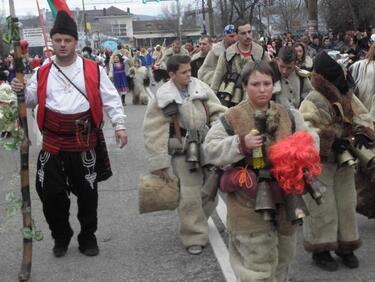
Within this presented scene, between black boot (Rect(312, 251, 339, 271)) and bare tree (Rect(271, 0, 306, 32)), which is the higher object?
bare tree (Rect(271, 0, 306, 32))

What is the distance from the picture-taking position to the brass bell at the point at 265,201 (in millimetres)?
3535

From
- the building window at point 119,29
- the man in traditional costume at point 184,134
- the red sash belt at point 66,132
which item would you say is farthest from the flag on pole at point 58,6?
the building window at point 119,29

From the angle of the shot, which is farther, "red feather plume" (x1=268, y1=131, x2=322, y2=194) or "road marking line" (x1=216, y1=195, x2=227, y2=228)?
"road marking line" (x1=216, y1=195, x2=227, y2=228)

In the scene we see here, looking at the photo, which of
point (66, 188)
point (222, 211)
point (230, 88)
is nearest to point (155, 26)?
point (230, 88)

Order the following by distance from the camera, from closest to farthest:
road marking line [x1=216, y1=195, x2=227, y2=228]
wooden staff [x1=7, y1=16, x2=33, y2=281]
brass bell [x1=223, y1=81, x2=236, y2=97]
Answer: wooden staff [x1=7, y1=16, x2=33, y2=281] < road marking line [x1=216, y1=195, x2=227, y2=228] < brass bell [x1=223, y1=81, x2=236, y2=97]

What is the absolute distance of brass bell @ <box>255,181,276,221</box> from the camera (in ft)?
11.6

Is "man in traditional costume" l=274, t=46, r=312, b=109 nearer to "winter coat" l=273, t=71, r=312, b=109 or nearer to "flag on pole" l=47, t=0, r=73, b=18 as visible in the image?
"winter coat" l=273, t=71, r=312, b=109

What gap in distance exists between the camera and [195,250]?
5277 mm

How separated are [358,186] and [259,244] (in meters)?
2.18

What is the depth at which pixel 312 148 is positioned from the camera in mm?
3496

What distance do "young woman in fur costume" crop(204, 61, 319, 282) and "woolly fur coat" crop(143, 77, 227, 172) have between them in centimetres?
148

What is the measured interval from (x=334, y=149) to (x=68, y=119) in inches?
80.9

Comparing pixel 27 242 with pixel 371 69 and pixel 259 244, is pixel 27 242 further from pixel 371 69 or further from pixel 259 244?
pixel 371 69

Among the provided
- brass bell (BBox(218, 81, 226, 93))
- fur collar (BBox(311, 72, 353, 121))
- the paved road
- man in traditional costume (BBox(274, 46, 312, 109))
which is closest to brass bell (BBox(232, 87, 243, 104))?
brass bell (BBox(218, 81, 226, 93))
